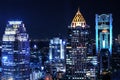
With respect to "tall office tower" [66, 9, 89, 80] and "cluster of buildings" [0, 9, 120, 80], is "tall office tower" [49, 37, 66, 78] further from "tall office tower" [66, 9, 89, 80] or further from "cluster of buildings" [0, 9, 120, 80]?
"tall office tower" [66, 9, 89, 80]

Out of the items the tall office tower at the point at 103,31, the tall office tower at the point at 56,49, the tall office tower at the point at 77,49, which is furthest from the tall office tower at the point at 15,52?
the tall office tower at the point at 103,31

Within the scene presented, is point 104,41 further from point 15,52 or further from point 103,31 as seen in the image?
point 15,52

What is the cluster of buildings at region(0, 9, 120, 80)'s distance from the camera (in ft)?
49.2

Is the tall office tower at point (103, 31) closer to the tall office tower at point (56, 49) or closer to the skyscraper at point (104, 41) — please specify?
the skyscraper at point (104, 41)

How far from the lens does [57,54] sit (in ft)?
62.2

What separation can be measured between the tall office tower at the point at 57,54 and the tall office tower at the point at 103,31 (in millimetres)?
1511

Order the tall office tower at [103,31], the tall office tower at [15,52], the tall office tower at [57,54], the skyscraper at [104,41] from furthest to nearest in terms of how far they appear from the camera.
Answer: the tall office tower at [103,31]
the tall office tower at [57,54]
the skyscraper at [104,41]
the tall office tower at [15,52]

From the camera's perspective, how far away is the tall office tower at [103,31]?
18686 mm

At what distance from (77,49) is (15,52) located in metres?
3.12

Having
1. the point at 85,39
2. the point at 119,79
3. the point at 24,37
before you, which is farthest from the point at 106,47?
the point at 119,79

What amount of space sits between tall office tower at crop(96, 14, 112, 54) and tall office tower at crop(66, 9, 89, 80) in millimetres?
792

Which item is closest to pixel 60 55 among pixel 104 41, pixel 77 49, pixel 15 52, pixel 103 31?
pixel 77 49

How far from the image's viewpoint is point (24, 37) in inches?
618

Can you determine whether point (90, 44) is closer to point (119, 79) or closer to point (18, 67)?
point (18, 67)
